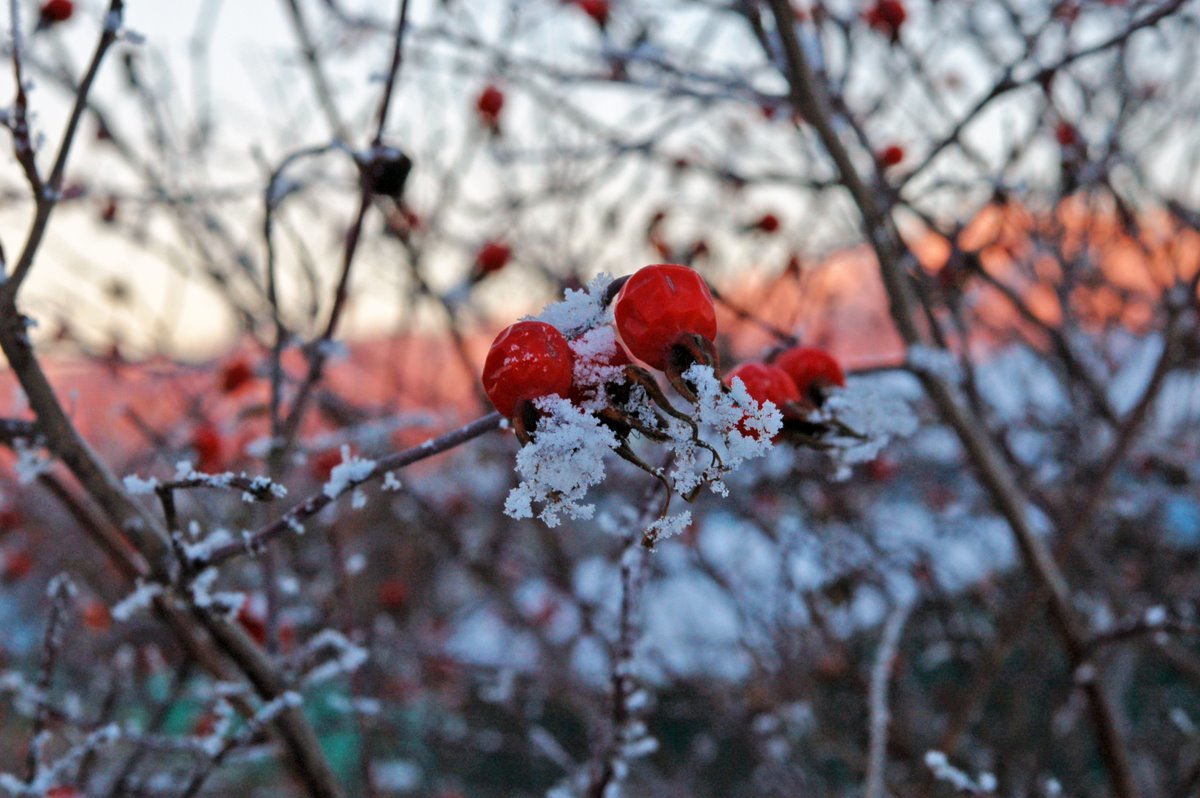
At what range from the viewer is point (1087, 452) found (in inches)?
110

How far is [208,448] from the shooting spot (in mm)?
1822

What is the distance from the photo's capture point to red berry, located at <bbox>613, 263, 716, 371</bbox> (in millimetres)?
592

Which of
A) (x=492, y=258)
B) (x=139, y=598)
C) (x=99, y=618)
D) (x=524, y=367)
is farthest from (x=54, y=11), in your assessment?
(x=99, y=618)

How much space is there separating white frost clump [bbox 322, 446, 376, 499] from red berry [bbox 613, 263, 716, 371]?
0.65 ft

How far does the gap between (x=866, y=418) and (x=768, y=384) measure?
0.30 feet

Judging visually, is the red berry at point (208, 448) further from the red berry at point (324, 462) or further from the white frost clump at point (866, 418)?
the white frost clump at point (866, 418)

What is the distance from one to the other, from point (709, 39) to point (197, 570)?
8.17 ft

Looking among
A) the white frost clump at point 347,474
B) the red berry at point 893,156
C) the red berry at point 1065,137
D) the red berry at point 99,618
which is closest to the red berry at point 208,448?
the red berry at point 99,618

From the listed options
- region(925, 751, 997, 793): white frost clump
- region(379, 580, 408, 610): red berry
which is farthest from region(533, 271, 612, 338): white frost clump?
region(379, 580, 408, 610): red berry

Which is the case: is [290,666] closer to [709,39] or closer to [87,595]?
[709,39]

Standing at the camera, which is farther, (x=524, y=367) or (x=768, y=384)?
(x=768, y=384)

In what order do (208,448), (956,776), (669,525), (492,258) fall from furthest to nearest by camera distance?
(492,258) < (208,448) < (956,776) < (669,525)

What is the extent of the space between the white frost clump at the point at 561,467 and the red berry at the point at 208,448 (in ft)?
4.59

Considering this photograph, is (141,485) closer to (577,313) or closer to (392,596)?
(577,313)
